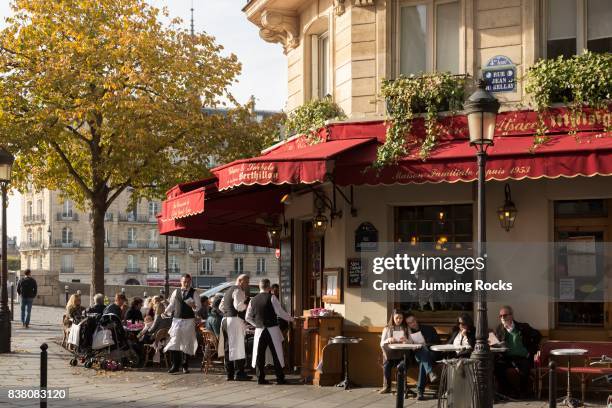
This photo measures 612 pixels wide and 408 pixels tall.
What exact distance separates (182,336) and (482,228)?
806cm

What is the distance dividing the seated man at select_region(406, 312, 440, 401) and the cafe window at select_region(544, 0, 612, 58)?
4.65m

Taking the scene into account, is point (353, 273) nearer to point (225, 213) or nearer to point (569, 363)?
point (569, 363)

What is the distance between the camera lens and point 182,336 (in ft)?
57.5

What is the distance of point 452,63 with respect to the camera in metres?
15.5

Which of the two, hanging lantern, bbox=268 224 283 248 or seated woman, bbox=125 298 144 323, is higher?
hanging lantern, bbox=268 224 283 248

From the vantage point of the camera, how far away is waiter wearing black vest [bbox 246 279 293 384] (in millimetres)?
15716

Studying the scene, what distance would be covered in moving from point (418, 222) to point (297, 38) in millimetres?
5249

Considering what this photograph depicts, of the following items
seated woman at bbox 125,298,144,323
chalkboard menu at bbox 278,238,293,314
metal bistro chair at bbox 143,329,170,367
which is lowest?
metal bistro chair at bbox 143,329,170,367

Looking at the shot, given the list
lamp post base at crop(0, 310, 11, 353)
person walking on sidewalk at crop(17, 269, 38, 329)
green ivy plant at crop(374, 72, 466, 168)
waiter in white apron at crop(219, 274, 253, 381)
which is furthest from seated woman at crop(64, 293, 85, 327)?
green ivy plant at crop(374, 72, 466, 168)

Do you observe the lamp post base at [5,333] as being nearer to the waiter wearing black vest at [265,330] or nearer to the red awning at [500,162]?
the waiter wearing black vest at [265,330]

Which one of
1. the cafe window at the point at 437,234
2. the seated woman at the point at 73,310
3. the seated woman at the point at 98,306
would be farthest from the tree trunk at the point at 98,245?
the cafe window at the point at 437,234

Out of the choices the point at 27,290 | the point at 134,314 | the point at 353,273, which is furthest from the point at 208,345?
the point at 27,290

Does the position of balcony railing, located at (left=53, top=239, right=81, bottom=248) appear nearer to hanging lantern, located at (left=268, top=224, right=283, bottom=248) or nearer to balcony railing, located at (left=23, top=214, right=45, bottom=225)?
balcony railing, located at (left=23, top=214, right=45, bottom=225)

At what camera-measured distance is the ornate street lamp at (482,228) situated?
426 inches
